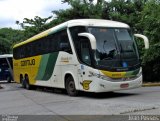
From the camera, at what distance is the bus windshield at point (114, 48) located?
15945 mm

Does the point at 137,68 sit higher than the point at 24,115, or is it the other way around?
the point at 137,68

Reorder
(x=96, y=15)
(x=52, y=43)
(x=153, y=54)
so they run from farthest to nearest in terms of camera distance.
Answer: (x=96, y=15) → (x=153, y=54) → (x=52, y=43)

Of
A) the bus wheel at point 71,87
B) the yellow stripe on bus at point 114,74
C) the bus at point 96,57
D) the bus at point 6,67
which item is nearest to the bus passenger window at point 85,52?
the bus at point 96,57

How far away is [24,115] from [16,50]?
17463 millimetres

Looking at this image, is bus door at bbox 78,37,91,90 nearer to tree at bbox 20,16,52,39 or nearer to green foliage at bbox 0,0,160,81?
green foliage at bbox 0,0,160,81

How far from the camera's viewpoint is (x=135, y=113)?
11078 millimetres

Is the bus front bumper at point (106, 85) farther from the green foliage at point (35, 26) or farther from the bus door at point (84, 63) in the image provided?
the green foliage at point (35, 26)

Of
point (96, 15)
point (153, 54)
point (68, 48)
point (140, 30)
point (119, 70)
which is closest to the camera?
point (119, 70)

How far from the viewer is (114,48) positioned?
16.2 metres

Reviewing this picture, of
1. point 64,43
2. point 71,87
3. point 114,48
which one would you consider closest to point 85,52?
point 114,48

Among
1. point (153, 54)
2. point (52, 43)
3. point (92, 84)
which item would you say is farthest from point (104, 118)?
point (153, 54)

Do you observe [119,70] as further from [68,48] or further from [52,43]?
[52,43]

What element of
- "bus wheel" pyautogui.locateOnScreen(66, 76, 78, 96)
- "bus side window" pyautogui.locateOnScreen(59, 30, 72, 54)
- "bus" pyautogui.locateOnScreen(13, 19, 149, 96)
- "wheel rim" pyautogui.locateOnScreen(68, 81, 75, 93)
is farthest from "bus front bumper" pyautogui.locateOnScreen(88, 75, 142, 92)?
"bus side window" pyautogui.locateOnScreen(59, 30, 72, 54)

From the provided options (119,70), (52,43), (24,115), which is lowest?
(24,115)
